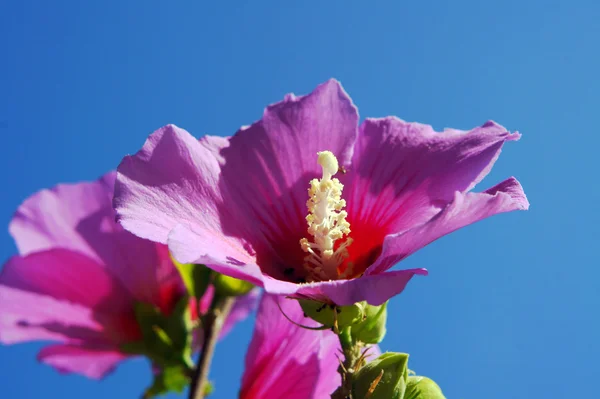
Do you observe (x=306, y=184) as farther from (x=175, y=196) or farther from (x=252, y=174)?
(x=175, y=196)

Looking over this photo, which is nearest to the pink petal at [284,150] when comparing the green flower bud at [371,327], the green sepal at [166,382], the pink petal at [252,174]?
the pink petal at [252,174]

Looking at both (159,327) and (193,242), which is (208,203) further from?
(159,327)

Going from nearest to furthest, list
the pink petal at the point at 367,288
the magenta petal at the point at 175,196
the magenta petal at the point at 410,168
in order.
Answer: the pink petal at the point at 367,288, the magenta petal at the point at 175,196, the magenta petal at the point at 410,168

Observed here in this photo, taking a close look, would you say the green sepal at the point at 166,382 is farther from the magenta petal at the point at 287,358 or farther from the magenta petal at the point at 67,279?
the magenta petal at the point at 287,358

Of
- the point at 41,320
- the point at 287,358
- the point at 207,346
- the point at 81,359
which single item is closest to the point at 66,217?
the point at 41,320

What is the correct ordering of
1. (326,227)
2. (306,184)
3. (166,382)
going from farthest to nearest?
(166,382) → (306,184) → (326,227)

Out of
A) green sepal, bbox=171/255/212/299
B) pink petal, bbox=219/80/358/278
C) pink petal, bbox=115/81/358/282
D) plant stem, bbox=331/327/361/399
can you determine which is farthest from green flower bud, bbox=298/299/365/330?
green sepal, bbox=171/255/212/299
